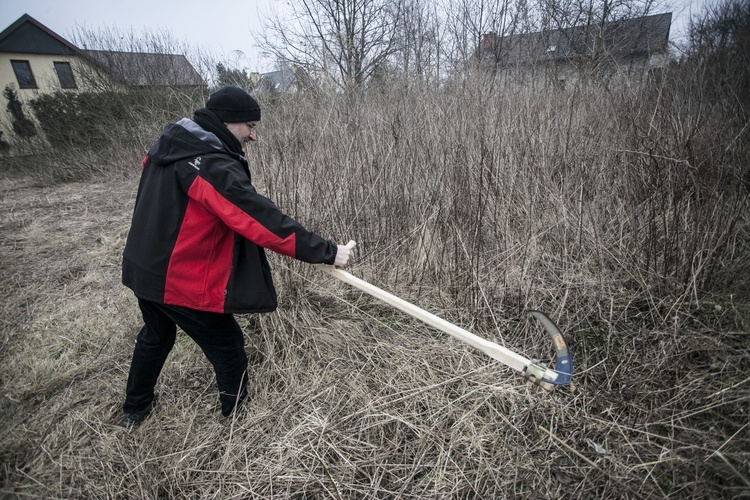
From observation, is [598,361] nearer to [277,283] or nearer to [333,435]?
[333,435]

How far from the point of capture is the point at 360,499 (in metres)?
1.39

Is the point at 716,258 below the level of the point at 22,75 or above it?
below

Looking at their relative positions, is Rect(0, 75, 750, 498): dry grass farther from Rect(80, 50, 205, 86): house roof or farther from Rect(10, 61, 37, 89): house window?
Rect(10, 61, 37, 89): house window

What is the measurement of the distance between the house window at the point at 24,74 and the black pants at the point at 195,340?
83.9 feet

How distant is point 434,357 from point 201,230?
134 centimetres

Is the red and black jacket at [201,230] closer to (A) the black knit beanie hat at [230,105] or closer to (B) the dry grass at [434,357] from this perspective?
(A) the black knit beanie hat at [230,105]

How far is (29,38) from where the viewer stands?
19.1 meters

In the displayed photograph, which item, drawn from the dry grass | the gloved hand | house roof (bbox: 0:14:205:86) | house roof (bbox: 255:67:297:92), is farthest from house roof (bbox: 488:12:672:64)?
house roof (bbox: 0:14:205:86)

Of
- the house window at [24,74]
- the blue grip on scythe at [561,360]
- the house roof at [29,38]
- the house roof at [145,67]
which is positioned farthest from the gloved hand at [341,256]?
the house window at [24,74]

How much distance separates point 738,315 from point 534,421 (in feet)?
3.68

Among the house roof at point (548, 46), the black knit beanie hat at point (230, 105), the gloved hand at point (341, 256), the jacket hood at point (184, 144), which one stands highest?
the house roof at point (548, 46)

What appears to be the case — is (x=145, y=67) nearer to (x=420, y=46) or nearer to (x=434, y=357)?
(x=420, y=46)

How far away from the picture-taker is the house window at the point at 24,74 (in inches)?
729

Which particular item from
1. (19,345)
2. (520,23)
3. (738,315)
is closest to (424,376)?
(738,315)
